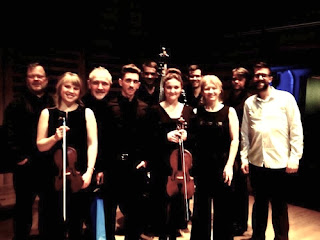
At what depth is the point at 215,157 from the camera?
2781 millimetres

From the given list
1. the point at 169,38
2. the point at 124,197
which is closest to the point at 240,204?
the point at 124,197

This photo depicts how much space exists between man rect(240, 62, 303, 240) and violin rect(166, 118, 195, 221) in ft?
2.29

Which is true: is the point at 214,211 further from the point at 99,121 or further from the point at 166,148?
the point at 99,121

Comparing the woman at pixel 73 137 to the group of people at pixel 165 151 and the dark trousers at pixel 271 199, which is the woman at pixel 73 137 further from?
the dark trousers at pixel 271 199

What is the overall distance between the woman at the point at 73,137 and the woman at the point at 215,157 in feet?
3.10

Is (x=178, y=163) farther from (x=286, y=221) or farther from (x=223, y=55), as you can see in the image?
(x=223, y=55)

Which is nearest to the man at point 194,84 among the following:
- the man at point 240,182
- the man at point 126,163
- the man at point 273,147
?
the man at point 240,182

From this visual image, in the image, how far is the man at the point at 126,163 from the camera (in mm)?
2811

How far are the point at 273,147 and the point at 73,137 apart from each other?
178 centimetres

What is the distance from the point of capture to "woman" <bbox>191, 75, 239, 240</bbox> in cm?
275

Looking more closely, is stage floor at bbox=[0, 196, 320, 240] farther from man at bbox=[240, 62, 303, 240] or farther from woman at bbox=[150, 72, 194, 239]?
woman at bbox=[150, 72, 194, 239]

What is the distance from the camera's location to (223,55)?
18.6 ft

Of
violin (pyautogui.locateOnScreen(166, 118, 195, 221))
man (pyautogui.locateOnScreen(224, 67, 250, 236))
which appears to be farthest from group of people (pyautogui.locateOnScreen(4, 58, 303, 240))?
man (pyautogui.locateOnScreen(224, 67, 250, 236))

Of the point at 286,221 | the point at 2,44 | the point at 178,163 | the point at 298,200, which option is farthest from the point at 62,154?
the point at 298,200
